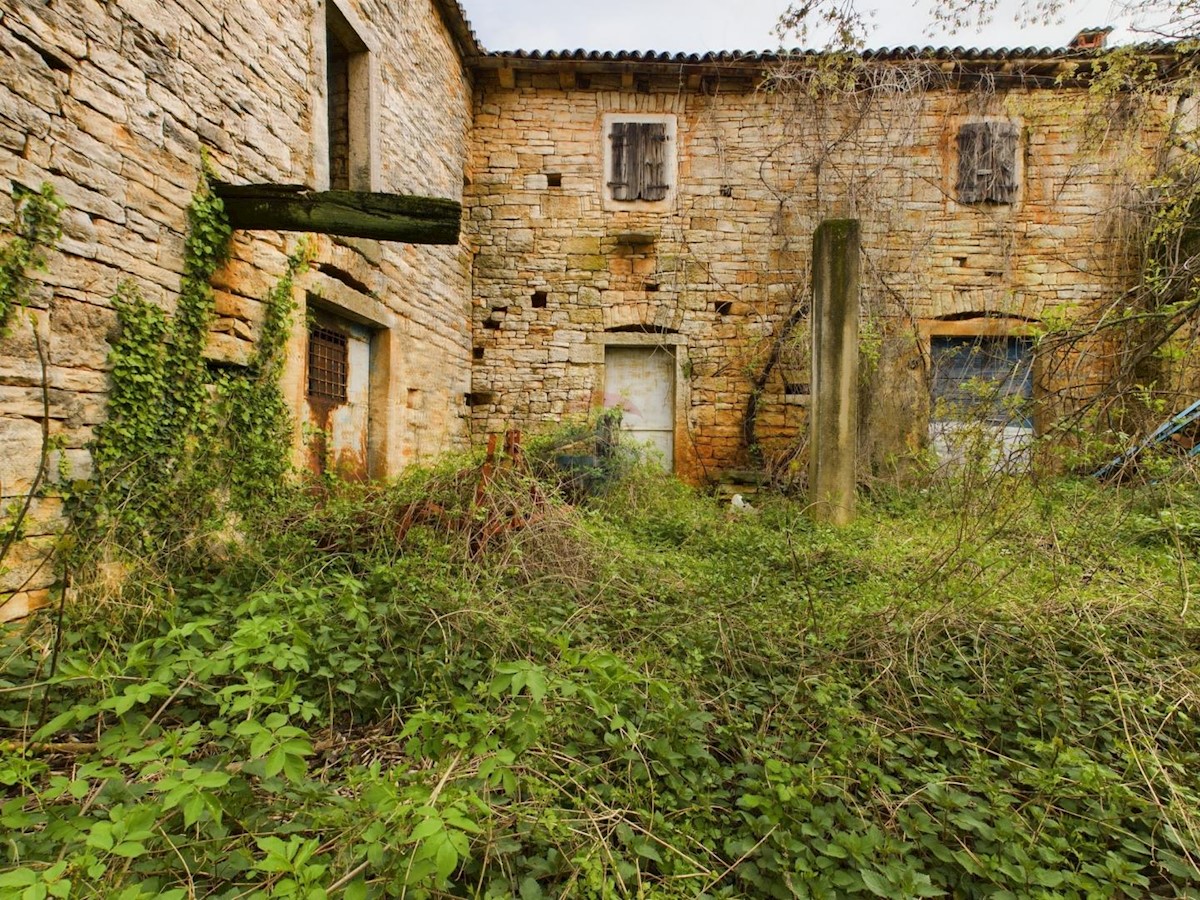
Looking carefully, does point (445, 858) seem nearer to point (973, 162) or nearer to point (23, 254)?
point (23, 254)

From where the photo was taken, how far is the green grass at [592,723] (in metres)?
1.48

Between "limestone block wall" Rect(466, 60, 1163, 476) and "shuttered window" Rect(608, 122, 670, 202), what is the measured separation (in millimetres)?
201

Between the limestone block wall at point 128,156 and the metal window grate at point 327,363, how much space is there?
451 mm

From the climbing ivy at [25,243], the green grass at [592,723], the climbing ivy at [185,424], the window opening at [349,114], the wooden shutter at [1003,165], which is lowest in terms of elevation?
the green grass at [592,723]

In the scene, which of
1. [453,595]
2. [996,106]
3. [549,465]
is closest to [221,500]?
[453,595]

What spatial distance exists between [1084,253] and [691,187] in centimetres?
550

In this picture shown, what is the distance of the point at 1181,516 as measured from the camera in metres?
4.44

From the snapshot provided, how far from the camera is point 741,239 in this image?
8.10 m

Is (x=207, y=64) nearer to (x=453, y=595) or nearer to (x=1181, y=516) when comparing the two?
(x=453, y=595)

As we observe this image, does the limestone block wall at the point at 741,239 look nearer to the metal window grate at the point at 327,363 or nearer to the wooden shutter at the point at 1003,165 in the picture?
the wooden shutter at the point at 1003,165

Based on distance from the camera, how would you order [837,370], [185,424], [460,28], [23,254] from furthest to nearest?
[460,28], [837,370], [185,424], [23,254]

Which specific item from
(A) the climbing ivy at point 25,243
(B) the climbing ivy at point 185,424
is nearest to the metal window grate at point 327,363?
(B) the climbing ivy at point 185,424

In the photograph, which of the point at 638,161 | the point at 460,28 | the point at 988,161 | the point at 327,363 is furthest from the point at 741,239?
the point at 327,363

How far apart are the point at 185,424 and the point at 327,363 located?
183cm
